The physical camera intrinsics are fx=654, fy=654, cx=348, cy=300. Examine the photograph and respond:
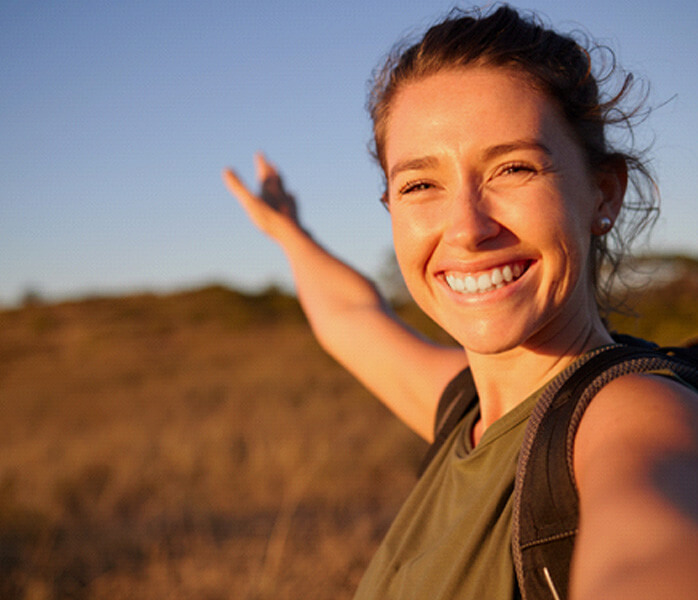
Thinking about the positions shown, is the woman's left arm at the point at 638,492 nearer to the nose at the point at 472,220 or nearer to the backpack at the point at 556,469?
the backpack at the point at 556,469

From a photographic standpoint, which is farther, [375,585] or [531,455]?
[375,585]

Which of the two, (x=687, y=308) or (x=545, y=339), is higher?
(x=687, y=308)

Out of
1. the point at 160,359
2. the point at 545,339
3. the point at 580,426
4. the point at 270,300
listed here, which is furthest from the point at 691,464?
the point at 270,300

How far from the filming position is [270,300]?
60.6 feet

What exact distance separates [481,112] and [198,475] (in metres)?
6.08

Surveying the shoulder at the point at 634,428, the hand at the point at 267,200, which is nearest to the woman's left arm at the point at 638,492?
the shoulder at the point at 634,428

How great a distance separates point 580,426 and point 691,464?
0.60ft

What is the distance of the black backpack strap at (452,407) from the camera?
1.68 meters

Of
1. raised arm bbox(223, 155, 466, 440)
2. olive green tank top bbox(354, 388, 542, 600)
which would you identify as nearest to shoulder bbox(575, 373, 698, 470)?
olive green tank top bbox(354, 388, 542, 600)

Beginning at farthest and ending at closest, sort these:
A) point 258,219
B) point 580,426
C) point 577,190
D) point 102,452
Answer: point 102,452
point 258,219
point 577,190
point 580,426

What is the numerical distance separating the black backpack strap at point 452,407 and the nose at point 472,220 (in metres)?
0.51

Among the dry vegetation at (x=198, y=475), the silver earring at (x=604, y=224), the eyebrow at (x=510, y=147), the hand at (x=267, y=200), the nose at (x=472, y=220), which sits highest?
the hand at (x=267, y=200)

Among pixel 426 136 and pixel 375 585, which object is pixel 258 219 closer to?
pixel 426 136

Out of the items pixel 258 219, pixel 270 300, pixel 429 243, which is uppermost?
pixel 270 300
